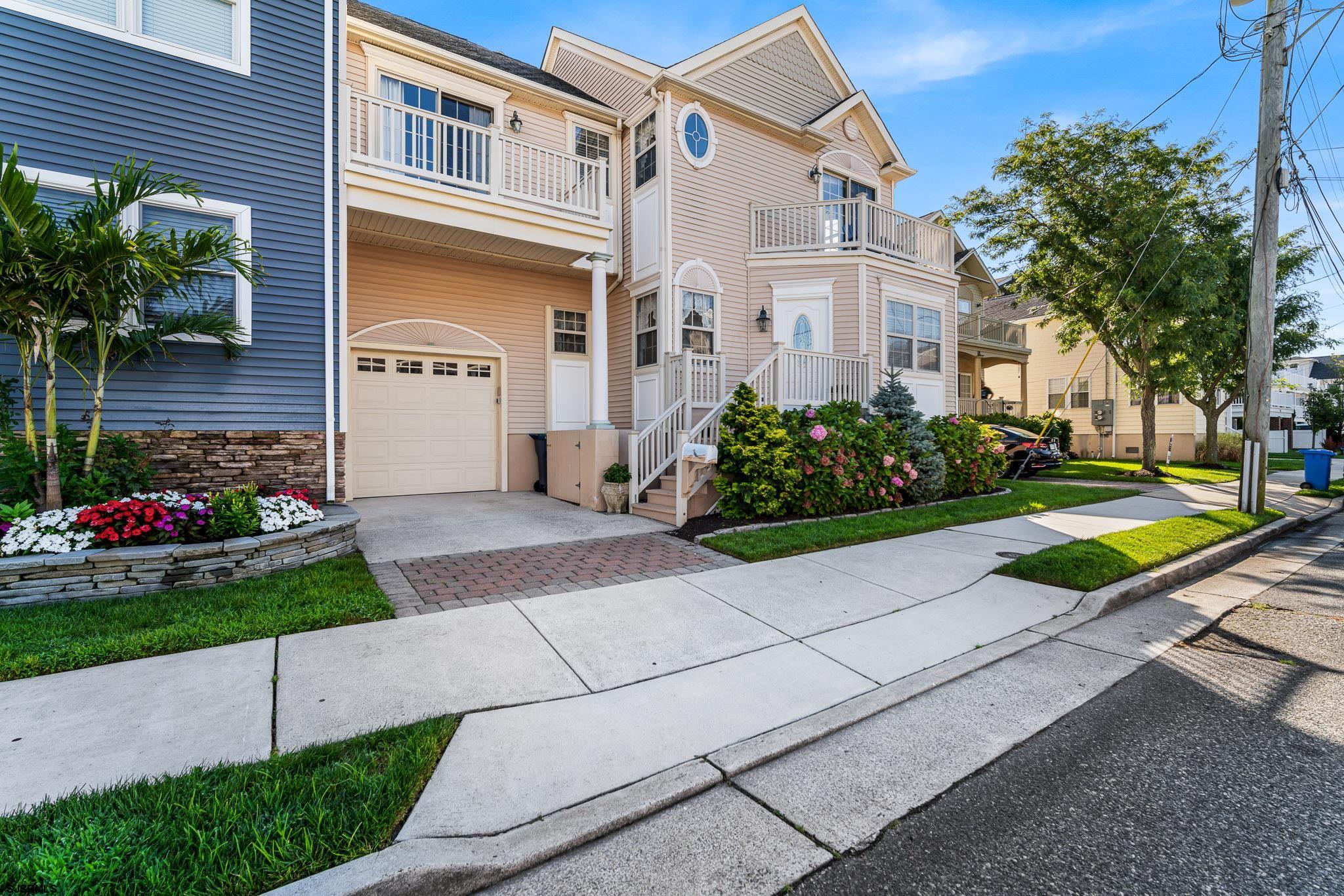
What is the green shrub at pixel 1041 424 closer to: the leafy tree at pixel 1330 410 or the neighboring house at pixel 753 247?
the neighboring house at pixel 753 247

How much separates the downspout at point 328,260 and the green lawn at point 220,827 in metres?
5.30

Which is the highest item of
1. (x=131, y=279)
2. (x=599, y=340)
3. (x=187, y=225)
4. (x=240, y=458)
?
(x=187, y=225)

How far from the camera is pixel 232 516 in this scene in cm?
514

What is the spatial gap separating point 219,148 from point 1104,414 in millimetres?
28250

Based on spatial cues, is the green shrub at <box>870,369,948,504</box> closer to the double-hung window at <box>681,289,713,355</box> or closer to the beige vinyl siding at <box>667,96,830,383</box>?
the beige vinyl siding at <box>667,96,830,383</box>

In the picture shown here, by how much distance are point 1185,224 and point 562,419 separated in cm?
1570

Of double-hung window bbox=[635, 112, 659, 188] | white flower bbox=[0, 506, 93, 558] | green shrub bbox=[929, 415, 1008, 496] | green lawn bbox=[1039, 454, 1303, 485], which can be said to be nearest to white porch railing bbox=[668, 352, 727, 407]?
double-hung window bbox=[635, 112, 659, 188]

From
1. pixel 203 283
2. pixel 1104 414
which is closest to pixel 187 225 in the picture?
pixel 203 283

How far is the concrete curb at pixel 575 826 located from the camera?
1845mm

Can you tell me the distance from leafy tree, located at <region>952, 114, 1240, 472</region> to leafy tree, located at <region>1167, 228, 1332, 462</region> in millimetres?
449

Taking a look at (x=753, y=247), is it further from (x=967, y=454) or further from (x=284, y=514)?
(x=284, y=514)

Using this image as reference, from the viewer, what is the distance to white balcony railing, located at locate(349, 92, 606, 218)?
7957 millimetres

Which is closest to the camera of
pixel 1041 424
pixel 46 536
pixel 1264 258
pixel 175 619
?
pixel 175 619

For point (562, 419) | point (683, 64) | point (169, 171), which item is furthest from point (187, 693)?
point (683, 64)
